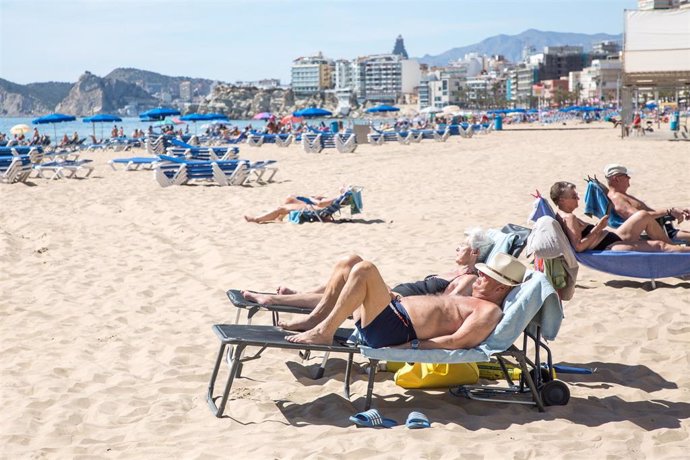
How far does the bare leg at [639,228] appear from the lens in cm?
641

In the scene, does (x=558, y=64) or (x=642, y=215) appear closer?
(x=642, y=215)

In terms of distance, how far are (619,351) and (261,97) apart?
190 m

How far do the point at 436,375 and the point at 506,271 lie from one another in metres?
0.73

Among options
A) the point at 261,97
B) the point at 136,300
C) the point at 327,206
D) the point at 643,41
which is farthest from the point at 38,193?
the point at 261,97

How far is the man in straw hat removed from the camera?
3.87 metres

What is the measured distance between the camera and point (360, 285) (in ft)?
12.6

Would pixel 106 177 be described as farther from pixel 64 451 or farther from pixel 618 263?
pixel 64 451

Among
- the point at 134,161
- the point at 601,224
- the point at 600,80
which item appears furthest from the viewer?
the point at 600,80

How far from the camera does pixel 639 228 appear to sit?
21.1 feet

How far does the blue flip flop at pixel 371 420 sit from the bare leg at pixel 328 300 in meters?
0.57

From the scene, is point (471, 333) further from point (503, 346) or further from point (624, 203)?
point (624, 203)

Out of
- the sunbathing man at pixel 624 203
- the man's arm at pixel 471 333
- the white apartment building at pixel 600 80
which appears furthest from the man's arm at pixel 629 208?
the white apartment building at pixel 600 80

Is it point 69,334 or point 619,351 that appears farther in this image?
point 69,334

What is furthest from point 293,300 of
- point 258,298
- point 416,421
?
point 416,421
